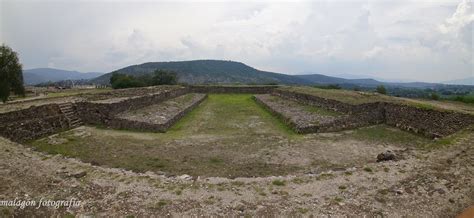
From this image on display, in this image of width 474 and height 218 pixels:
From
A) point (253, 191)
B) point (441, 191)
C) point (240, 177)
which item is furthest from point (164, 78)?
point (441, 191)

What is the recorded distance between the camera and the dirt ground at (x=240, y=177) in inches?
258

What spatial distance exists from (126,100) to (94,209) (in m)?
12.6

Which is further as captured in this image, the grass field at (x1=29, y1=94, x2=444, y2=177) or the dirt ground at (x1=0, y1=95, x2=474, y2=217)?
the grass field at (x1=29, y1=94, x2=444, y2=177)

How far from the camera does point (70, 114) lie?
16000 mm

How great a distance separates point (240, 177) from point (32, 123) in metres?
10.1

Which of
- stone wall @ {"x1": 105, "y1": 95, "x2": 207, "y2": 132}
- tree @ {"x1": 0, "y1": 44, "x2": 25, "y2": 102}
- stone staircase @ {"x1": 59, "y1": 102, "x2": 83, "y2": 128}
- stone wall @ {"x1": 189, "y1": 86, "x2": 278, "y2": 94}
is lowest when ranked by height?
stone wall @ {"x1": 105, "y1": 95, "x2": 207, "y2": 132}

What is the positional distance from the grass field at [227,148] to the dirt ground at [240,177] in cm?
4

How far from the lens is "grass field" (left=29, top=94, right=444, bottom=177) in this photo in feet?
32.2

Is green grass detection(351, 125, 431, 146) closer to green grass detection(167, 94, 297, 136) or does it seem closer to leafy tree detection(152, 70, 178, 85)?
green grass detection(167, 94, 297, 136)

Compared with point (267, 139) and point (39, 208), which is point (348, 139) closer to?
point (267, 139)

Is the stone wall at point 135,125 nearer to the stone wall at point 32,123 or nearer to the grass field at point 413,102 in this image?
the stone wall at point 32,123

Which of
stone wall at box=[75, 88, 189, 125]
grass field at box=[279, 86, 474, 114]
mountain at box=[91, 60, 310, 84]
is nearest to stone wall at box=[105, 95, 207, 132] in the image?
stone wall at box=[75, 88, 189, 125]

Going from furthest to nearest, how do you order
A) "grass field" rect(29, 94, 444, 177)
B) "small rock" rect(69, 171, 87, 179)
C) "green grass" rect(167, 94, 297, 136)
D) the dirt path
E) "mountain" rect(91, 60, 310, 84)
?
1. "mountain" rect(91, 60, 310, 84)
2. "green grass" rect(167, 94, 297, 136)
3. "grass field" rect(29, 94, 444, 177)
4. "small rock" rect(69, 171, 87, 179)
5. the dirt path

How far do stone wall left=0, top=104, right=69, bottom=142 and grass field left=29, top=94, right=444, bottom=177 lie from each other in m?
0.68
